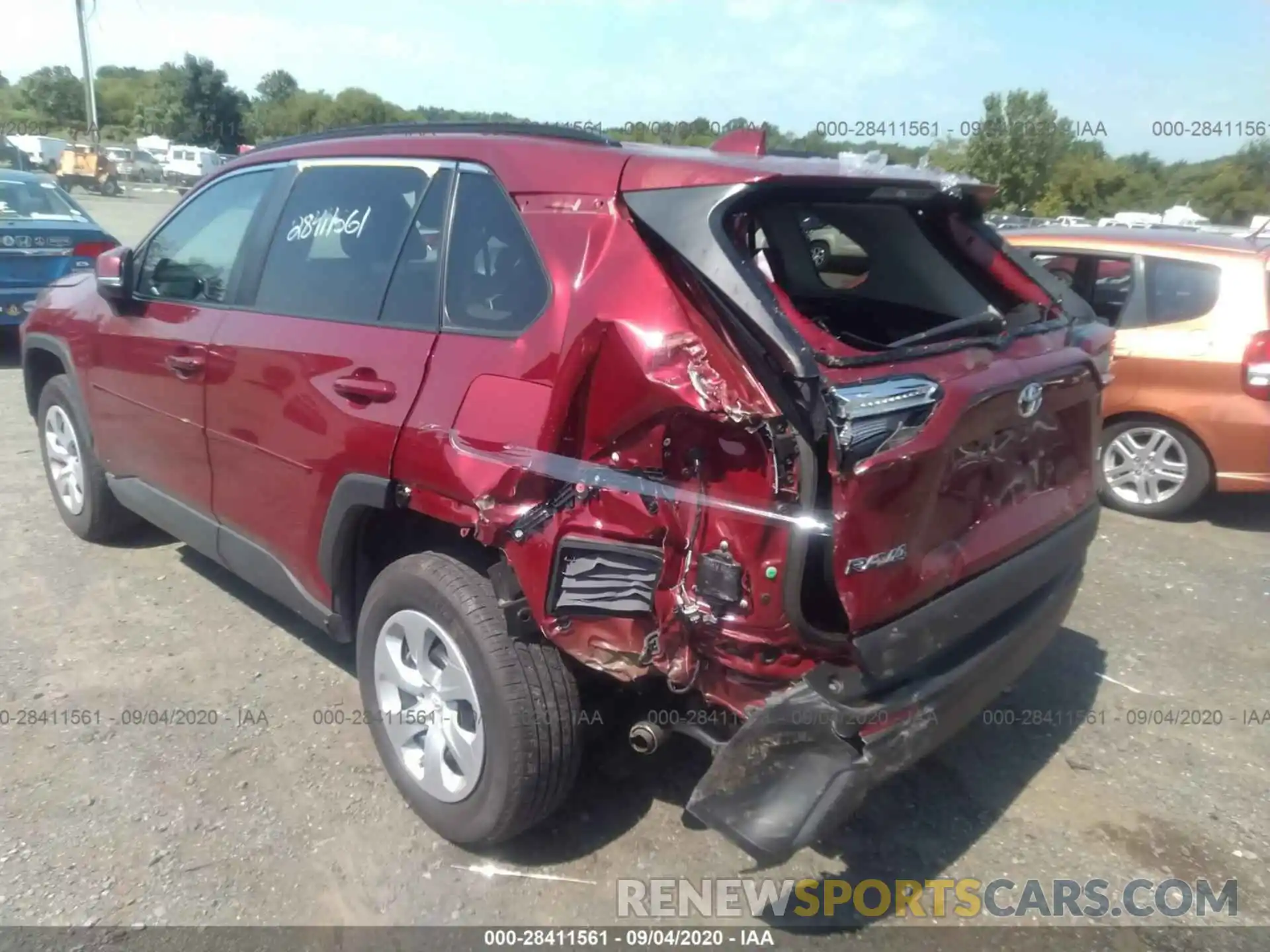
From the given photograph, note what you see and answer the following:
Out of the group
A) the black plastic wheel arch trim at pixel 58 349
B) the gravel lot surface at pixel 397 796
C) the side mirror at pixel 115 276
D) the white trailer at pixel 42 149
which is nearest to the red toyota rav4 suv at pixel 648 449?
the gravel lot surface at pixel 397 796

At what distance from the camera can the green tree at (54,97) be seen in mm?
60719

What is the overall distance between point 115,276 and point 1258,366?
5.82 meters

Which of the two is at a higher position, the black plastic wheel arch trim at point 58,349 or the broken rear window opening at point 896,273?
the broken rear window opening at point 896,273

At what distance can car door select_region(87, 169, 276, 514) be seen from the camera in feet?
12.5

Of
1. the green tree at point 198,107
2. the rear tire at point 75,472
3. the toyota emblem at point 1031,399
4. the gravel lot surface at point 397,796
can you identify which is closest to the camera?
the toyota emblem at point 1031,399

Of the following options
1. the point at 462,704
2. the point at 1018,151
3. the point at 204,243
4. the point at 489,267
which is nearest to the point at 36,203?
the point at 204,243

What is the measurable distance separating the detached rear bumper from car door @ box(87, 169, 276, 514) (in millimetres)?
2483

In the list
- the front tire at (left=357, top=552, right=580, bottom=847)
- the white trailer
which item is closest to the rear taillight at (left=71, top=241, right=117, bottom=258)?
the front tire at (left=357, top=552, right=580, bottom=847)

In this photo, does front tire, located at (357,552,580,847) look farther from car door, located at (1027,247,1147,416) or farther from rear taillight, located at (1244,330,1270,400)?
rear taillight, located at (1244,330,1270,400)

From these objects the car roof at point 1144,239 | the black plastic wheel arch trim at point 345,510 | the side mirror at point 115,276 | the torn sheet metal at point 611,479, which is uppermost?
the car roof at point 1144,239

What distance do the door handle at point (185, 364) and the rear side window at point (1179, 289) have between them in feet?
17.4

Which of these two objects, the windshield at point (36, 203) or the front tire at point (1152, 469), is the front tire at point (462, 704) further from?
the windshield at point (36, 203)

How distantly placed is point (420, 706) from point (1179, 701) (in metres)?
2.95

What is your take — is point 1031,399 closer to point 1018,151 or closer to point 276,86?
point 1018,151
